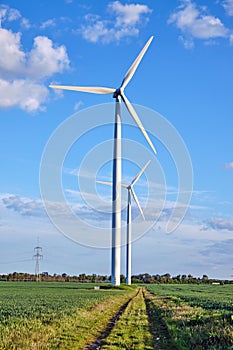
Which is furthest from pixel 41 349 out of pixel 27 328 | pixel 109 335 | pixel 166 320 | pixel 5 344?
pixel 166 320

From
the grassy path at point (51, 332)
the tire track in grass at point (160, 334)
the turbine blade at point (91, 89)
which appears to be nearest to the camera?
the grassy path at point (51, 332)

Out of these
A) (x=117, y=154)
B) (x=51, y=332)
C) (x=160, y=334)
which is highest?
(x=117, y=154)

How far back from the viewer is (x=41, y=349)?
54.2 feet

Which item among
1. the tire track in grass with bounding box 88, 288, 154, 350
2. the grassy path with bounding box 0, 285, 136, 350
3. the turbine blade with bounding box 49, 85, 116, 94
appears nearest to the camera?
the grassy path with bounding box 0, 285, 136, 350

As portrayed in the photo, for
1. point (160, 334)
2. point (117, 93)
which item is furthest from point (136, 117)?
point (160, 334)

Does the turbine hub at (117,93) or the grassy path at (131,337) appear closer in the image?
the grassy path at (131,337)

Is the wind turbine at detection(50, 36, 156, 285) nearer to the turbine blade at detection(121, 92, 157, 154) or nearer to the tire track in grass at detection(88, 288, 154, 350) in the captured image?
the turbine blade at detection(121, 92, 157, 154)

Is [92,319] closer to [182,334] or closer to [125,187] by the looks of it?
[182,334]

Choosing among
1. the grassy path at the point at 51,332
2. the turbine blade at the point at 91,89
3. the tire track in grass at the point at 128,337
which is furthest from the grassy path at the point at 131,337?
the turbine blade at the point at 91,89

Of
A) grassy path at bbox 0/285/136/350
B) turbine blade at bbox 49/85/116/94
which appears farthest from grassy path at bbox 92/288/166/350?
turbine blade at bbox 49/85/116/94

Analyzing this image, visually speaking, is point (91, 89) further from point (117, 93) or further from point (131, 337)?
point (131, 337)

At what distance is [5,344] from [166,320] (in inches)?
438

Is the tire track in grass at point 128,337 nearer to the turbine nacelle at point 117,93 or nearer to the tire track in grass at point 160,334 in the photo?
the tire track in grass at point 160,334

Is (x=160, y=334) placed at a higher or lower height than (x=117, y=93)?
lower
